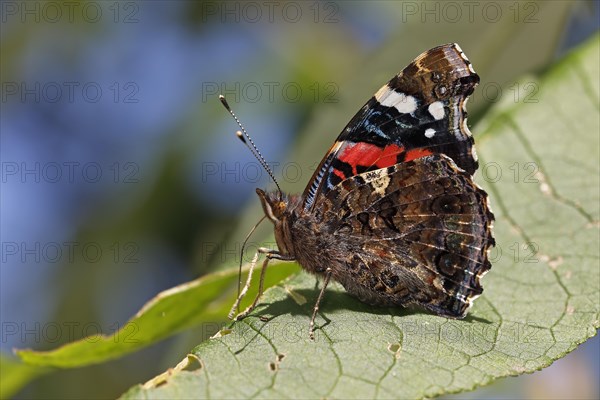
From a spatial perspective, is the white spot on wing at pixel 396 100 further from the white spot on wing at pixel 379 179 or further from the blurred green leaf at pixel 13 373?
the blurred green leaf at pixel 13 373

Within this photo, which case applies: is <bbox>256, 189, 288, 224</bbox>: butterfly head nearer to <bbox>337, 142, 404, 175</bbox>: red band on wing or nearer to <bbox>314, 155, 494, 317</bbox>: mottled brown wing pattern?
<bbox>314, 155, 494, 317</bbox>: mottled brown wing pattern

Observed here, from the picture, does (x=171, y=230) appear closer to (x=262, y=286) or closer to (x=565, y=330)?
(x=262, y=286)

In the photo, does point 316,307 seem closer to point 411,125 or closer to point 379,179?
point 379,179

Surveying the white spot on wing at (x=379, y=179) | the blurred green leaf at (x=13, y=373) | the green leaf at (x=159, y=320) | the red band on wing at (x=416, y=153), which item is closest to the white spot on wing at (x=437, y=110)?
the red band on wing at (x=416, y=153)

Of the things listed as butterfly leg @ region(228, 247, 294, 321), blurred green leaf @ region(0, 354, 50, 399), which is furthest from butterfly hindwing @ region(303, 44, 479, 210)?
blurred green leaf @ region(0, 354, 50, 399)

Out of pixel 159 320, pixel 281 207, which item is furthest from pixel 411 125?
pixel 159 320

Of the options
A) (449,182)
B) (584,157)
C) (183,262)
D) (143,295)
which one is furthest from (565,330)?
(143,295)
